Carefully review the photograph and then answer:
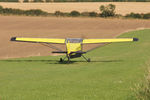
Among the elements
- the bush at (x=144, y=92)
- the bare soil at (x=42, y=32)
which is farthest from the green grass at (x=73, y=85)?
the bare soil at (x=42, y=32)

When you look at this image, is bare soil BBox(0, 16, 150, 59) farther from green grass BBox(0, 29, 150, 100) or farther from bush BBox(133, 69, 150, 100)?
bush BBox(133, 69, 150, 100)

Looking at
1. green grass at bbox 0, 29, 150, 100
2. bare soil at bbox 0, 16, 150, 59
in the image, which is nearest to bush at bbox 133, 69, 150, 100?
green grass at bbox 0, 29, 150, 100

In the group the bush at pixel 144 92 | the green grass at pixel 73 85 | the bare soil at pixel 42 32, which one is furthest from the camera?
the bare soil at pixel 42 32

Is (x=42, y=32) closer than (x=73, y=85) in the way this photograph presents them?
No

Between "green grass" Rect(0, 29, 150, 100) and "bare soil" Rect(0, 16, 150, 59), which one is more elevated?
"green grass" Rect(0, 29, 150, 100)

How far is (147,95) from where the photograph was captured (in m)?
11.0

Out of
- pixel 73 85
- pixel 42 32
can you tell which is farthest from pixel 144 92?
pixel 42 32

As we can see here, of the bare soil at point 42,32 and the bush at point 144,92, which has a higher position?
the bush at point 144,92

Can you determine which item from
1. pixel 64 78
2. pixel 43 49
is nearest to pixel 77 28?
pixel 43 49

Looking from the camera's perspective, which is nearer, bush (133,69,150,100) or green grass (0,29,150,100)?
bush (133,69,150,100)

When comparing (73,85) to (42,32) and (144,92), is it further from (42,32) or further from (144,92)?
(42,32)

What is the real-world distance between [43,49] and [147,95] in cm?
2990

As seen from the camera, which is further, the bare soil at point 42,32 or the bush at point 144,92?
the bare soil at point 42,32

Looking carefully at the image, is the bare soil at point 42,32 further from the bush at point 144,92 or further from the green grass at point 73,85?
the bush at point 144,92
